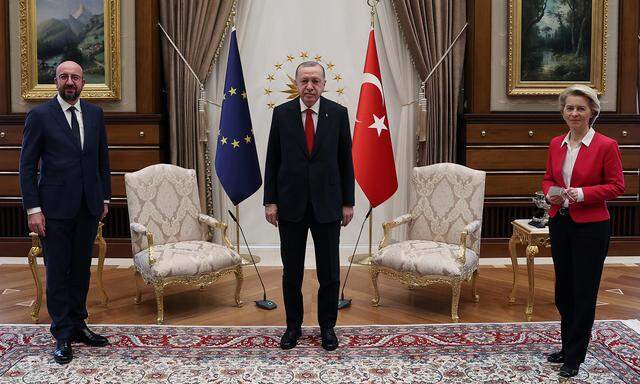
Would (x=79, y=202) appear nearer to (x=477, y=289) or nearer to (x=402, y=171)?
(x=477, y=289)

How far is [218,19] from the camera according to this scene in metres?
6.59

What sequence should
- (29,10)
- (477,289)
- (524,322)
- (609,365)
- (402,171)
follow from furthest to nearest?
(402,171)
(29,10)
(477,289)
(524,322)
(609,365)

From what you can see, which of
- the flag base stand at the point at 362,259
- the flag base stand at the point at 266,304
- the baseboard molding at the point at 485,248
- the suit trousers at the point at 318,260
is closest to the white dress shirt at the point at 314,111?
the suit trousers at the point at 318,260

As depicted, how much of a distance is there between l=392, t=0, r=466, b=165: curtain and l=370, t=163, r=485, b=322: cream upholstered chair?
1451mm

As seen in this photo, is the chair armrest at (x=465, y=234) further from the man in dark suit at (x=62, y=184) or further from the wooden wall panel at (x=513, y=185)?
the man in dark suit at (x=62, y=184)

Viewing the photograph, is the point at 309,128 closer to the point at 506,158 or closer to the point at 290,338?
the point at 290,338

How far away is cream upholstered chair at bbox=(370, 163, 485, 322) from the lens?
4488 millimetres

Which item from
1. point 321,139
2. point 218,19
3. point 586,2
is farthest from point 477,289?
point 218,19

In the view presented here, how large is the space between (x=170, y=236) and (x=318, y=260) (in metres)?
1.62

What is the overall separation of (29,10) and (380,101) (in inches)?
141

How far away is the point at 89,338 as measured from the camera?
12.7 ft

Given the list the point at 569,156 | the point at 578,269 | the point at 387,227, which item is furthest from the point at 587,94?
the point at 387,227

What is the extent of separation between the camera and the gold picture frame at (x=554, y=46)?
6.39 metres

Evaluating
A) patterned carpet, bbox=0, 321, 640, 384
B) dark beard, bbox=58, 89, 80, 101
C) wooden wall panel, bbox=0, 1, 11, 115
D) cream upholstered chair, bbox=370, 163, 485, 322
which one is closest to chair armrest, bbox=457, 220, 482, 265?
cream upholstered chair, bbox=370, 163, 485, 322
